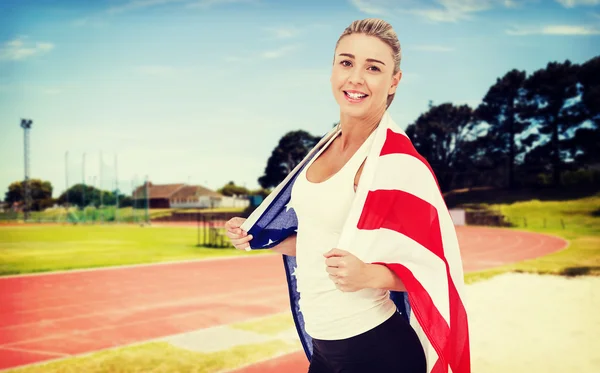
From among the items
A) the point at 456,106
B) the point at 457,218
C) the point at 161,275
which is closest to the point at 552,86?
the point at 456,106

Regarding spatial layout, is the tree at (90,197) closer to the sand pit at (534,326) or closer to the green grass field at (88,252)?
the green grass field at (88,252)

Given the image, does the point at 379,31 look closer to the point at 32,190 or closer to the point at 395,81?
the point at 395,81

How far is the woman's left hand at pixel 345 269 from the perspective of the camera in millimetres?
1430

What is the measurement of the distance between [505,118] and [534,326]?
148 ft

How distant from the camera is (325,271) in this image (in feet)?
5.60

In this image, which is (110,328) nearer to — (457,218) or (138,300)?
(138,300)

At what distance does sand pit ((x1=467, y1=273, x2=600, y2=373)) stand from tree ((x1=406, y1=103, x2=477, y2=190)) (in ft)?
130

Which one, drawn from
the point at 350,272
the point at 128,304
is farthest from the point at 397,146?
the point at 128,304

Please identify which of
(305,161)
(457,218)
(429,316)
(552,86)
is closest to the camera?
(429,316)

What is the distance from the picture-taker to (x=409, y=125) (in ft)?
180

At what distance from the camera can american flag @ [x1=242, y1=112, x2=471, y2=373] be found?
60.1 inches

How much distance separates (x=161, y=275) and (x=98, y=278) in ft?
4.45

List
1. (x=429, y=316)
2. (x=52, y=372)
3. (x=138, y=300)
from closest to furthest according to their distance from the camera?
1. (x=429, y=316)
2. (x=52, y=372)
3. (x=138, y=300)

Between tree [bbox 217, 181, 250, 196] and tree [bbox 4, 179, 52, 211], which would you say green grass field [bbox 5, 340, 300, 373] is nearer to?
tree [bbox 4, 179, 52, 211]
